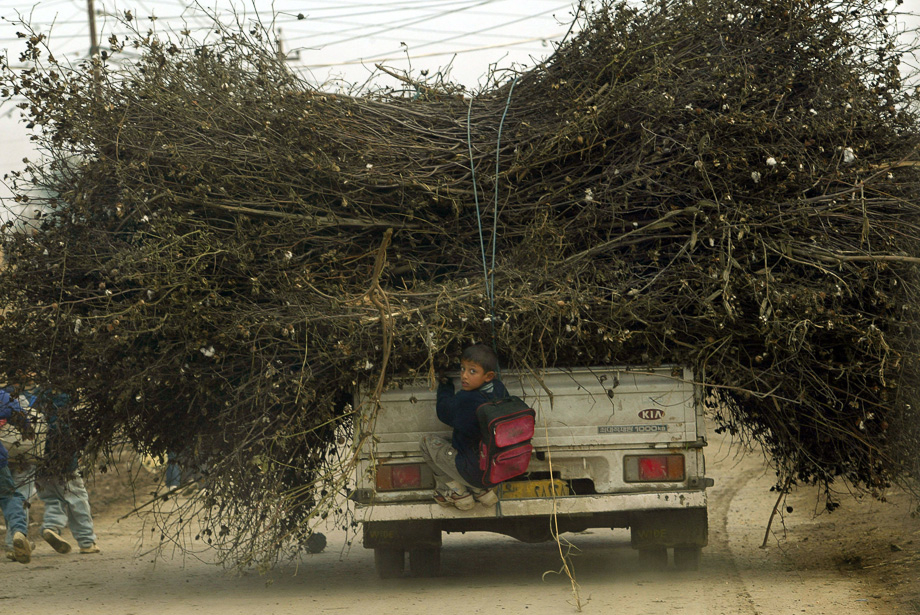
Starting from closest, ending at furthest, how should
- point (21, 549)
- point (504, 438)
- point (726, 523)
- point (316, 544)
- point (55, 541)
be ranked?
point (504, 438)
point (21, 549)
point (316, 544)
point (55, 541)
point (726, 523)

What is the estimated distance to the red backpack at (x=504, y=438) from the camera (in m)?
5.56

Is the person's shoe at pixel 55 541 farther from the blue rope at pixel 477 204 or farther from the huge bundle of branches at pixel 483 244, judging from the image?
the blue rope at pixel 477 204

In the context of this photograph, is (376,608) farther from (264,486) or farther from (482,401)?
(482,401)

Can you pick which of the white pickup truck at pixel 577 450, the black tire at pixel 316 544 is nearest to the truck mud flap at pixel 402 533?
the white pickup truck at pixel 577 450

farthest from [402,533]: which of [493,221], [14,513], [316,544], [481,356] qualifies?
[14,513]

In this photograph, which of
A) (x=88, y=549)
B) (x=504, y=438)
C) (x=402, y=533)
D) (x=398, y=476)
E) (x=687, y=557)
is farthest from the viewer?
(x=88, y=549)

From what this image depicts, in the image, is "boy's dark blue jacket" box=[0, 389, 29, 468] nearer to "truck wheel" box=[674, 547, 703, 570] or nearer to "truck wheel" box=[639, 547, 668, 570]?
"truck wheel" box=[639, 547, 668, 570]

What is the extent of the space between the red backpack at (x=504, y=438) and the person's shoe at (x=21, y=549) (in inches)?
175

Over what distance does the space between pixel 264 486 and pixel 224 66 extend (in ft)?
9.28

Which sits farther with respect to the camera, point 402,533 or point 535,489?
point 402,533

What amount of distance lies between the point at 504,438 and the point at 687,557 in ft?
5.77

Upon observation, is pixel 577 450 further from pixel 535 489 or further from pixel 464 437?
pixel 464 437

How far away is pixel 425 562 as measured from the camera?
6.74 metres

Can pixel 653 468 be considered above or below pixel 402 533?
above
